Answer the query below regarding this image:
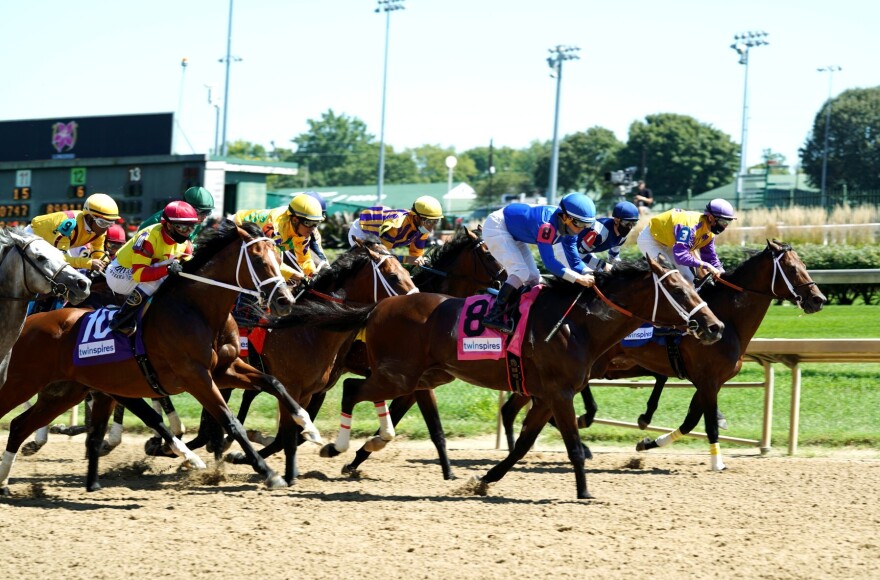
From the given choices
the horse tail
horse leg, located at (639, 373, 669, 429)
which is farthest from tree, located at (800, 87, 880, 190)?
the horse tail

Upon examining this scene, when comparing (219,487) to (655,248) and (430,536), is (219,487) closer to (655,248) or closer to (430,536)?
(430,536)

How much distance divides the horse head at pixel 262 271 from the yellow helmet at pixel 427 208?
2.73 metres

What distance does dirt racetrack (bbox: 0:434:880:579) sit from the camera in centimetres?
548

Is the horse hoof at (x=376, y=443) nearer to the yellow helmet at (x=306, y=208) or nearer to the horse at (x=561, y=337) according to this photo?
the horse at (x=561, y=337)

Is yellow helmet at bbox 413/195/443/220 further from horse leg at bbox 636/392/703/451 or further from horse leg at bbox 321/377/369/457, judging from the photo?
horse leg at bbox 636/392/703/451

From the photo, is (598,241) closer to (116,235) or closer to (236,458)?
(236,458)

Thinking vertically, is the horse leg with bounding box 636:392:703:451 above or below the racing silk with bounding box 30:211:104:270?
below

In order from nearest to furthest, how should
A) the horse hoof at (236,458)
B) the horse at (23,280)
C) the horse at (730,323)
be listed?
1. the horse at (23,280)
2. the horse hoof at (236,458)
3. the horse at (730,323)

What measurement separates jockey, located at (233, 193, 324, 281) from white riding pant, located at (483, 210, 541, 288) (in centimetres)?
160

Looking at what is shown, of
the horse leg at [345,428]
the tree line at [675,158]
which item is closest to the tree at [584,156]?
the tree line at [675,158]

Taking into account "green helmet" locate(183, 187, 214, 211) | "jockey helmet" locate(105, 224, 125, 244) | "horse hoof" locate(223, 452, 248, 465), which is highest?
"green helmet" locate(183, 187, 214, 211)

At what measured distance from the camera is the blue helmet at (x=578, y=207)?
292 inches

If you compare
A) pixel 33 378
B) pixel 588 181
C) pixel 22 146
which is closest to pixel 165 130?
pixel 22 146

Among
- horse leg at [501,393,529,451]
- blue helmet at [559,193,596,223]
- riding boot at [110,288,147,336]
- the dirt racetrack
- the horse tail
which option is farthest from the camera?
horse leg at [501,393,529,451]
